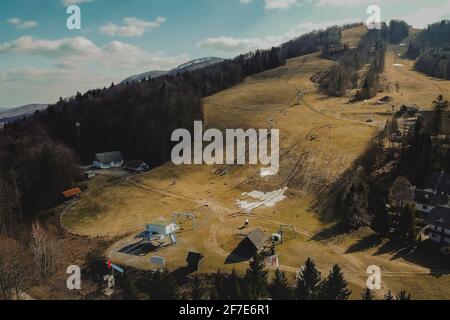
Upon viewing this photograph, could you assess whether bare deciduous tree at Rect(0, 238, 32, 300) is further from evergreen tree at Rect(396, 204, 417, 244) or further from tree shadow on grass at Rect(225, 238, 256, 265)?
evergreen tree at Rect(396, 204, 417, 244)

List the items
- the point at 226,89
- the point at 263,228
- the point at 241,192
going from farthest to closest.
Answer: the point at 226,89
the point at 241,192
the point at 263,228

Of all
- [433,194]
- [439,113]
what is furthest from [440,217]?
[439,113]

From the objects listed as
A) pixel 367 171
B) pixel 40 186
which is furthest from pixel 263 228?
pixel 40 186

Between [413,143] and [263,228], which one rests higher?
[413,143]

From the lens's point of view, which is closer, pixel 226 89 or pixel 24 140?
pixel 24 140

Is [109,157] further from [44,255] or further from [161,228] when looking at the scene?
[44,255]

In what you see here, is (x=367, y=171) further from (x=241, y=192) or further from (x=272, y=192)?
(x=241, y=192)

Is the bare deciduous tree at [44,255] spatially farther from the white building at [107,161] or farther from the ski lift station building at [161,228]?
the white building at [107,161]

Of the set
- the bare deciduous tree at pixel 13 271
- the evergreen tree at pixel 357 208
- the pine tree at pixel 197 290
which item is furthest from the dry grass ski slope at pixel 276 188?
the bare deciduous tree at pixel 13 271

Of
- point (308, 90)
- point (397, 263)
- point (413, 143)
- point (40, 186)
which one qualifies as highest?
point (308, 90)
